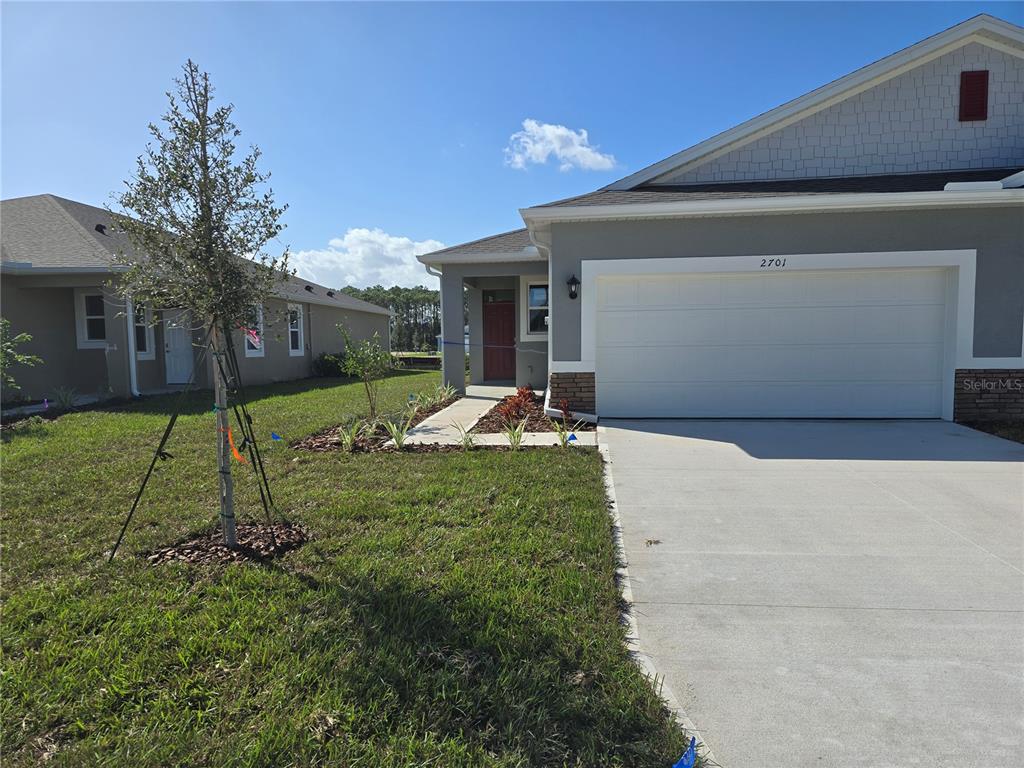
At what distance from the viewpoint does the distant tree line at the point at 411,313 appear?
47.8 meters

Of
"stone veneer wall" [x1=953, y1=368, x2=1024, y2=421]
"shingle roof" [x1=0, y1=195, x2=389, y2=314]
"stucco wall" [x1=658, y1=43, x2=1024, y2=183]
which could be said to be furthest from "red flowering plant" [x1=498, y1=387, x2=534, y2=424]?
"stone veneer wall" [x1=953, y1=368, x2=1024, y2=421]

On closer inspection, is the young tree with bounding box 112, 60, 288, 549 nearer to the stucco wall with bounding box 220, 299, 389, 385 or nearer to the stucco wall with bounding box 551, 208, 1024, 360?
the stucco wall with bounding box 551, 208, 1024, 360

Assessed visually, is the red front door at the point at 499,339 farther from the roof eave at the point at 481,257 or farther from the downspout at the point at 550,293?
the downspout at the point at 550,293

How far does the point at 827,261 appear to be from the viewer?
8.29 m

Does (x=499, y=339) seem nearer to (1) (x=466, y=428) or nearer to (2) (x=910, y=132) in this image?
(1) (x=466, y=428)

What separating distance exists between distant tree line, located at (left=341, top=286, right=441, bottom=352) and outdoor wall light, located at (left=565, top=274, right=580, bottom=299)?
3658cm

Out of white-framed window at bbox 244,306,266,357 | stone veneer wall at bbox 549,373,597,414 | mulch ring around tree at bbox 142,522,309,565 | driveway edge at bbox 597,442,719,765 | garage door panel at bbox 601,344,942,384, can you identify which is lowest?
driveway edge at bbox 597,442,719,765

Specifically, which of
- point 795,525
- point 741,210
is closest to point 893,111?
point 741,210

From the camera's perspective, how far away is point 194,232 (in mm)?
3475

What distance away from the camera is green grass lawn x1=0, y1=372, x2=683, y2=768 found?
6.99 ft

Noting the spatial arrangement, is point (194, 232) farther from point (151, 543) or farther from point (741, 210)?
point (741, 210)

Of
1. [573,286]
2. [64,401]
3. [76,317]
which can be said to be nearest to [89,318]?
[76,317]

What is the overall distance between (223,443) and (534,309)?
987cm

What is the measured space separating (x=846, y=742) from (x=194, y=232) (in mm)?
4207
